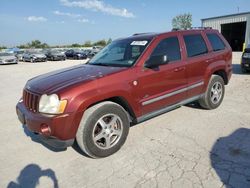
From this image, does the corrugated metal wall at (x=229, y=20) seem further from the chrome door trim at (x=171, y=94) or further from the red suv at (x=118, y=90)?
the chrome door trim at (x=171, y=94)

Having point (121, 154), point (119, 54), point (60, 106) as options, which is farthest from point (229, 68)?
point (60, 106)

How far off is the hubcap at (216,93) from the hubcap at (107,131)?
2768 mm

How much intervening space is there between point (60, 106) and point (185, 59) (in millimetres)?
2672

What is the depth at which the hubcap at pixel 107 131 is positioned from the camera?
11.4 feet

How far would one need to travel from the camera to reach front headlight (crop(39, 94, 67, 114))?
3.08 meters

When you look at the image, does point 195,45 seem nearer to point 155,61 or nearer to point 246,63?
point 155,61

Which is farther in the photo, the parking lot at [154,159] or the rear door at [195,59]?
the rear door at [195,59]

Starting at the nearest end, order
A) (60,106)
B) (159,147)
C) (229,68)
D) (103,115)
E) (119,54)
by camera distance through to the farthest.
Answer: (60,106) → (103,115) → (159,147) → (119,54) → (229,68)

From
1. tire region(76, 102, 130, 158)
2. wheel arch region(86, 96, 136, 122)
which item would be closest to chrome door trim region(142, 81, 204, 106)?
wheel arch region(86, 96, 136, 122)

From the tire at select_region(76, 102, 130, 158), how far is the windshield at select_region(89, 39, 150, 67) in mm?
890

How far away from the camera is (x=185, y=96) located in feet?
15.5

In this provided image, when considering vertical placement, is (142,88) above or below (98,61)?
below

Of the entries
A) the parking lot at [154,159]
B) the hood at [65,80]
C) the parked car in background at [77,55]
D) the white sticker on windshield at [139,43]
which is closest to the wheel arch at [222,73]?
the parking lot at [154,159]

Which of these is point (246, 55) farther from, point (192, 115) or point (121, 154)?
point (121, 154)
